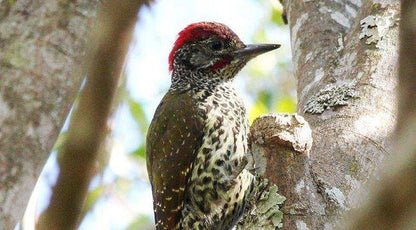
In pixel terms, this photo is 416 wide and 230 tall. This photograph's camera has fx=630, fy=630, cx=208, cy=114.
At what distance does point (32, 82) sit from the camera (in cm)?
235

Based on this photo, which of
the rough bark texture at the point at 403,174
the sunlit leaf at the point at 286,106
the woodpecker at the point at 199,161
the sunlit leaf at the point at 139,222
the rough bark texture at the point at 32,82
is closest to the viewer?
the rough bark texture at the point at 403,174

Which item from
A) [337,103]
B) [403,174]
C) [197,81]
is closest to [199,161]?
[197,81]

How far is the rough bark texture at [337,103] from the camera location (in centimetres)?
270

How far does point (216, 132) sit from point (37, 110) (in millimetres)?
1804

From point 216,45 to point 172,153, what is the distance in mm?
1108

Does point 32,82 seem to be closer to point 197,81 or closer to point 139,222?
point 197,81

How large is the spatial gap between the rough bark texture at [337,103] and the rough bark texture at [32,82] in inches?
35.7

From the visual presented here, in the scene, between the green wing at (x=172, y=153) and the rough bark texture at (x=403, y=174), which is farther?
the green wing at (x=172, y=153)

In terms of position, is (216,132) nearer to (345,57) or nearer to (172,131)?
(172,131)

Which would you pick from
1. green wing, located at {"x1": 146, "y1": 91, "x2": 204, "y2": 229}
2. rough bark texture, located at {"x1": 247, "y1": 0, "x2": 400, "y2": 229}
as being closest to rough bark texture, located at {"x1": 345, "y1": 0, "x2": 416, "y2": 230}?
rough bark texture, located at {"x1": 247, "y1": 0, "x2": 400, "y2": 229}

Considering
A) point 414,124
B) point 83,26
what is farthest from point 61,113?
point 414,124

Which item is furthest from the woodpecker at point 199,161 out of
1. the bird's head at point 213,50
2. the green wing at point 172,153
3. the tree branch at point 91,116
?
the tree branch at point 91,116

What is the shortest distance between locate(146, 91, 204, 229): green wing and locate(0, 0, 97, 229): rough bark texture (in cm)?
147

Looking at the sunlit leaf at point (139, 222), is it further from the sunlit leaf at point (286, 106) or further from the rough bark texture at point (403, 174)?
the rough bark texture at point (403, 174)
